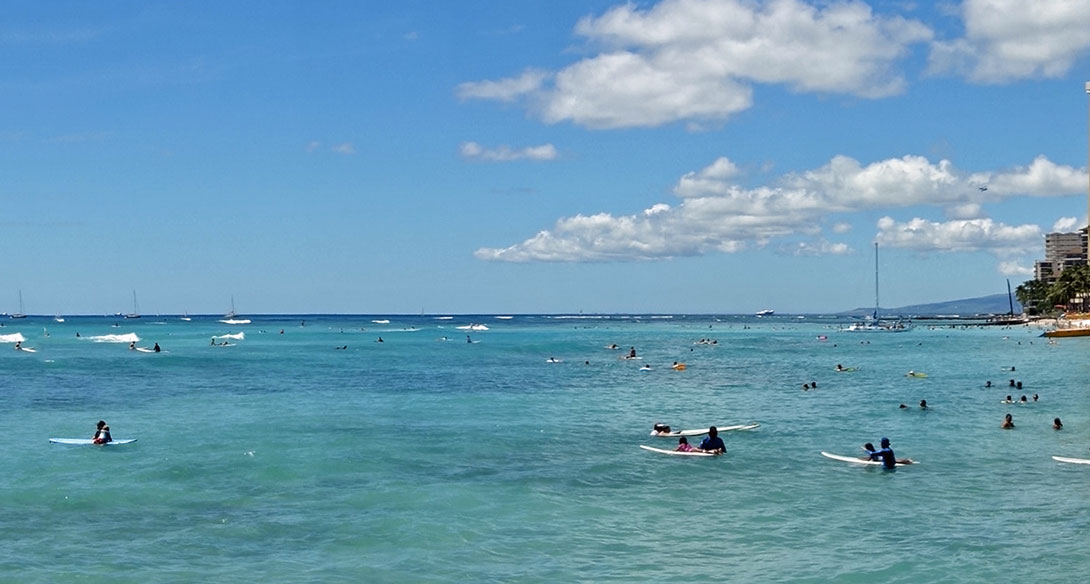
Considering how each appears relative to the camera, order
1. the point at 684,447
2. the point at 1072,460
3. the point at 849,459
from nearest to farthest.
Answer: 1. the point at 1072,460
2. the point at 849,459
3. the point at 684,447

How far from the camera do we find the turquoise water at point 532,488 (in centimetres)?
2017

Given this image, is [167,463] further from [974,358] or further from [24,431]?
[974,358]

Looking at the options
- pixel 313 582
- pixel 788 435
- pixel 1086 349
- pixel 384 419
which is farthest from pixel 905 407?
pixel 1086 349

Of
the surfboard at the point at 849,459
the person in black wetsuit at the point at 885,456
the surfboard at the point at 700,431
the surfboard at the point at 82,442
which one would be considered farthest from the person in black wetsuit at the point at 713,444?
the surfboard at the point at 82,442

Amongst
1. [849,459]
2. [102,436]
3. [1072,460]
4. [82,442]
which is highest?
[102,436]

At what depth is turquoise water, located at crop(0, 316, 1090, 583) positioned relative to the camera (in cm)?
2017

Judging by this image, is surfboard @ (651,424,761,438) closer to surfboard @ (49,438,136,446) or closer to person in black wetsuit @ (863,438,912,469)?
person in black wetsuit @ (863,438,912,469)

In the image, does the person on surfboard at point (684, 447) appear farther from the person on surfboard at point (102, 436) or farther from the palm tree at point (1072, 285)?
the palm tree at point (1072, 285)

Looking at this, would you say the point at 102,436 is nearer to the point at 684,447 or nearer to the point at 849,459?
the point at 684,447

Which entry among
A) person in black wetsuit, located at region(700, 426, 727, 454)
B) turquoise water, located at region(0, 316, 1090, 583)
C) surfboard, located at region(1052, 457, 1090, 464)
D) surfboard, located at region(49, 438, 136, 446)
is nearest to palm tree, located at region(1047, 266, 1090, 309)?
turquoise water, located at region(0, 316, 1090, 583)

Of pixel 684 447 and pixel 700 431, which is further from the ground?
pixel 684 447

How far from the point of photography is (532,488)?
90.2ft

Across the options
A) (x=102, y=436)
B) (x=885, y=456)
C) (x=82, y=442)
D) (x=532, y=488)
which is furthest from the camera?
(x=82, y=442)

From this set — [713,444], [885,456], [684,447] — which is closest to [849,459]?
[885,456]
